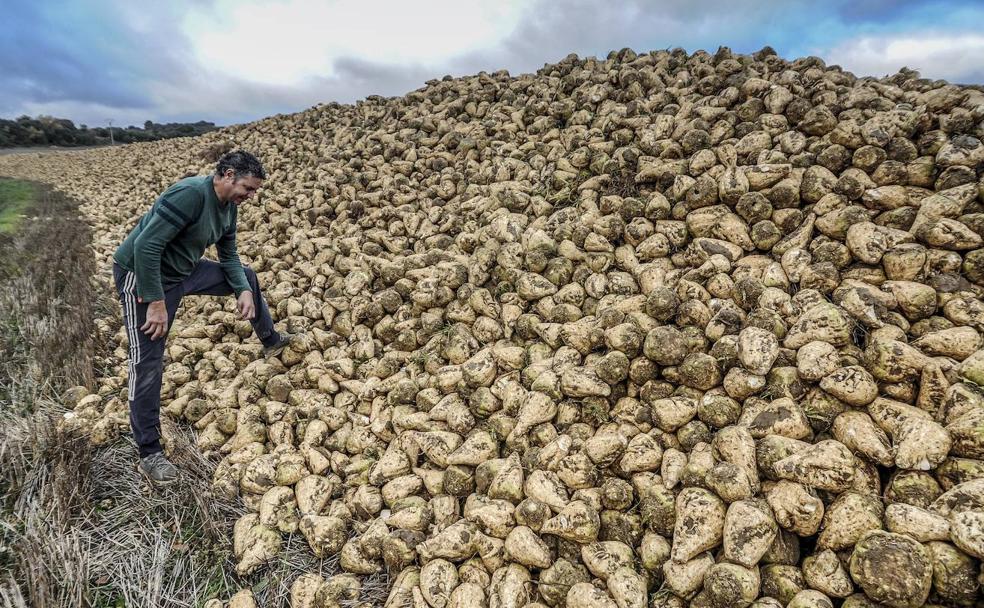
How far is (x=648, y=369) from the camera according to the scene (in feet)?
7.36

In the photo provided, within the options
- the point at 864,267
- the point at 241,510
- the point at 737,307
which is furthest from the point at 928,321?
the point at 241,510

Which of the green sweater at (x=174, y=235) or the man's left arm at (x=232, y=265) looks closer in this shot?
the green sweater at (x=174, y=235)

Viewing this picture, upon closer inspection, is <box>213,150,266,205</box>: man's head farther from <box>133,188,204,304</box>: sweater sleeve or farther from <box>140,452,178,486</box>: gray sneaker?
<box>140,452,178,486</box>: gray sneaker

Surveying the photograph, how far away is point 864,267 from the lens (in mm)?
2299

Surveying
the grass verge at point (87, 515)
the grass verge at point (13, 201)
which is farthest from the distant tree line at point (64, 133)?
the grass verge at point (87, 515)

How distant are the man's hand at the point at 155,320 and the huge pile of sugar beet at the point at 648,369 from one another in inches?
26.2

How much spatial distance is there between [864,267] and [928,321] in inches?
14.6

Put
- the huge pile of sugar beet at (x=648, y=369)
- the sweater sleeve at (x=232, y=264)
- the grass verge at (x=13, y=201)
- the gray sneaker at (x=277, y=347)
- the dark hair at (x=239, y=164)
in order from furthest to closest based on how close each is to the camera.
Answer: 1. the grass verge at (x=13, y=201)
2. the gray sneaker at (x=277, y=347)
3. the sweater sleeve at (x=232, y=264)
4. the dark hair at (x=239, y=164)
5. the huge pile of sugar beet at (x=648, y=369)

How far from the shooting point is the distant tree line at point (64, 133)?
2455 centimetres

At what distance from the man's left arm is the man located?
9.7 inches

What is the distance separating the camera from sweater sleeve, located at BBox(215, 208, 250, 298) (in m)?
3.00

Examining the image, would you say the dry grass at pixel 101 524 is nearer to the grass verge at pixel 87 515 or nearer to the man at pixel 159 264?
the grass verge at pixel 87 515

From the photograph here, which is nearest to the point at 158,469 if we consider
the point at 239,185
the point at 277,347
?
the point at 277,347

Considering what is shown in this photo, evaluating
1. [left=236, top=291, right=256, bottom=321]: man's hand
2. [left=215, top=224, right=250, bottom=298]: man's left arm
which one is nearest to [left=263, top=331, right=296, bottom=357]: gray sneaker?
[left=236, top=291, right=256, bottom=321]: man's hand
